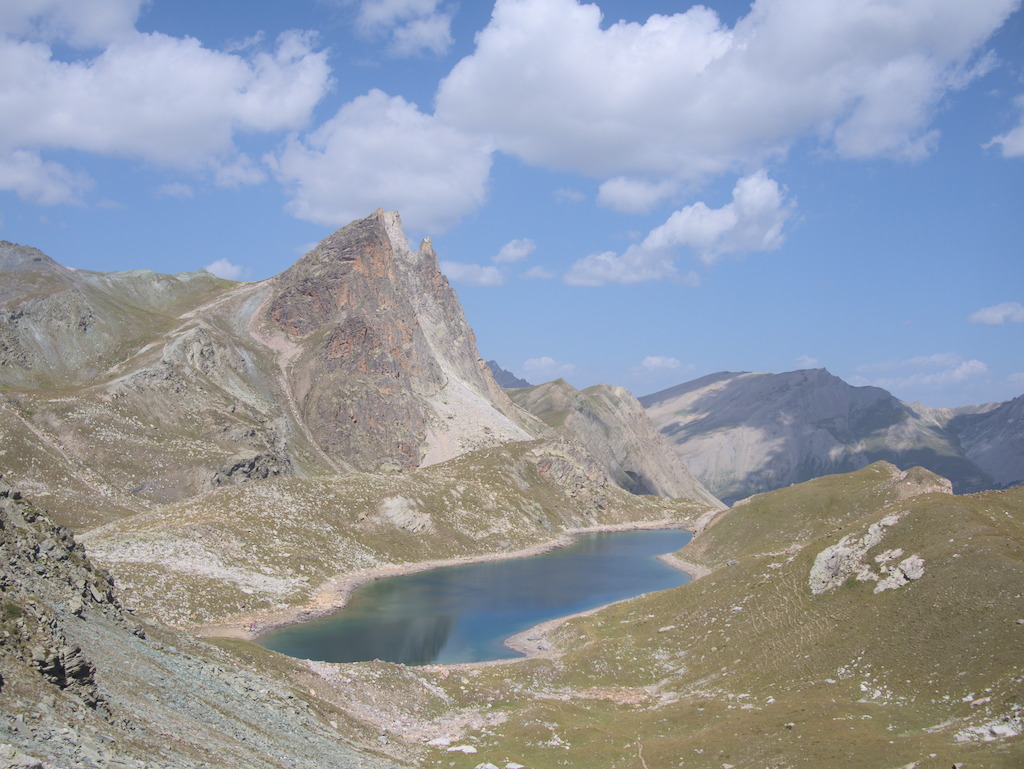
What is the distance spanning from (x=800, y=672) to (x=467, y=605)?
53163mm

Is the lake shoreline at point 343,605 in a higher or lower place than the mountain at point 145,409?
lower

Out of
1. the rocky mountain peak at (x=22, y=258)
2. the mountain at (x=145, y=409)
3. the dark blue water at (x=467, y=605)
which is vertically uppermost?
the rocky mountain peak at (x=22, y=258)

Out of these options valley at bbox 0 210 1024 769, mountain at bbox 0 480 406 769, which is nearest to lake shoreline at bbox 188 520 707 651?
valley at bbox 0 210 1024 769

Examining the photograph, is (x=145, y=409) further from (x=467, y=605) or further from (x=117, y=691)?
(x=117, y=691)

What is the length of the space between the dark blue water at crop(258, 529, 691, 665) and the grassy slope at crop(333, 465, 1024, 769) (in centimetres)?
1346

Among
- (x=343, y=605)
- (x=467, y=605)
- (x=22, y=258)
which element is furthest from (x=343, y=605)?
(x=22, y=258)

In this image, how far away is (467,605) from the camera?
9881cm

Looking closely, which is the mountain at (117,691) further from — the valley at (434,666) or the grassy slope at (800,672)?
the grassy slope at (800,672)

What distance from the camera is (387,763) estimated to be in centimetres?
4022

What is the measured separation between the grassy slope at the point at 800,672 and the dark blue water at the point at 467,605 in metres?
13.5

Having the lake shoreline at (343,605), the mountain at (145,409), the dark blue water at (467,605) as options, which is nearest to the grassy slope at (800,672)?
the lake shoreline at (343,605)

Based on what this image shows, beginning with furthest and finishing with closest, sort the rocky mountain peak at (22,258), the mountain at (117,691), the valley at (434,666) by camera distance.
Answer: the rocky mountain peak at (22,258)
the valley at (434,666)
the mountain at (117,691)

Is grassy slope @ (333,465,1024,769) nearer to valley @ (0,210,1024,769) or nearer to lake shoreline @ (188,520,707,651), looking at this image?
valley @ (0,210,1024,769)

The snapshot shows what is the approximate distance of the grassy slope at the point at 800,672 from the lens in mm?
39531
